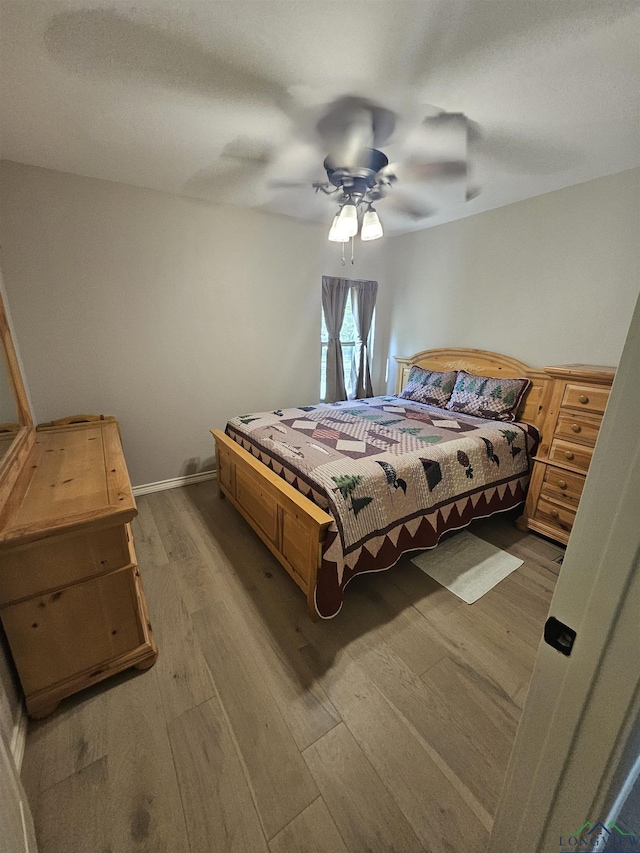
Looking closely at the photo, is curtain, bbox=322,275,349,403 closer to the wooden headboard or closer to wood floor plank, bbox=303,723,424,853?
the wooden headboard

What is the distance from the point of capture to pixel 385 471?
1796mm

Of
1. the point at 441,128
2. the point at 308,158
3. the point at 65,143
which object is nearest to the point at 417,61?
the point at 441,128

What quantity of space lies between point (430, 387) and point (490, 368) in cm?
54

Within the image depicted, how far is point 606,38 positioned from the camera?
1150 millimetres

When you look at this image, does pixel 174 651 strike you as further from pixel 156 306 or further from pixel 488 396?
pixel 488 396

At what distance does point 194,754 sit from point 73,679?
56 cm

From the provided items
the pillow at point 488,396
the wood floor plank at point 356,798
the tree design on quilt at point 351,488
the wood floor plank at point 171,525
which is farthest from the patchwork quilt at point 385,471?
the wood floor plank at point 171,525

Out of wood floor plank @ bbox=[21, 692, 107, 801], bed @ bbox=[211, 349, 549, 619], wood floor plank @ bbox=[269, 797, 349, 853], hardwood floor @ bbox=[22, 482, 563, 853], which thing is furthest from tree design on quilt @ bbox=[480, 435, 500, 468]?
wood floor plank @ bbox=[21, 692, 107, 801]

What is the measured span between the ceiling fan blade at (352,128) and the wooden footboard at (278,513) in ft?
5.96

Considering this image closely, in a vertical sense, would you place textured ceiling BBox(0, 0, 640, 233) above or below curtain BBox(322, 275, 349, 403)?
above

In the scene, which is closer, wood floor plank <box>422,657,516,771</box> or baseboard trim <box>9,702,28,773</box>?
baseboard trim <box>9,702,28,773</box>

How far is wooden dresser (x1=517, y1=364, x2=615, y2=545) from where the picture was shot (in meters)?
2.05

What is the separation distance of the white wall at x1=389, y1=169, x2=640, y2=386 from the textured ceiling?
0.33 meters

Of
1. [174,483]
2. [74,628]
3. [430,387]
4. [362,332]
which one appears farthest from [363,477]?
[362,332]
